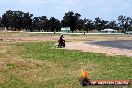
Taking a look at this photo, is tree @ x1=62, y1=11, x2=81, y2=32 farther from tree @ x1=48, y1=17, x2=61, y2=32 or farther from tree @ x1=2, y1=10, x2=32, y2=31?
tree @ x1=2, y1=10, x2=32, y2=31

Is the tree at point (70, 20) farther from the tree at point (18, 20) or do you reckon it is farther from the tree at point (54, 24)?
the tree at point (18, 20)

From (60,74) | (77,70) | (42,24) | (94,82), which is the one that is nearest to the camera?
(94,82)

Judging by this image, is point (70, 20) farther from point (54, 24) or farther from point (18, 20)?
point (18, 20)

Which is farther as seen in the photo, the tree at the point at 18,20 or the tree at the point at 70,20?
the tree at the point at 18,20

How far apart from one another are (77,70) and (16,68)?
9.95 feet

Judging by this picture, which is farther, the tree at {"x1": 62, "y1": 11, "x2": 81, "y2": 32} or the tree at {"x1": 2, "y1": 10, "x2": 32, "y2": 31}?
the tree at {"x1": 2, "y1": 10, "x2": 32, "y2": 31}

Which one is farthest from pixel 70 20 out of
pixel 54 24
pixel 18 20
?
pixel 18 20

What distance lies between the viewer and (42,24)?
181 meters

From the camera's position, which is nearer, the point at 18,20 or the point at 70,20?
the point at 70,20

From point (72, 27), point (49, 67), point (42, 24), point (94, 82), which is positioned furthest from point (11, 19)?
point (94, 82)

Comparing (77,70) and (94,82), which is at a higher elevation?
(94,82)

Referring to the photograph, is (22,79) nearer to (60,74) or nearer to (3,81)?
(3,81)

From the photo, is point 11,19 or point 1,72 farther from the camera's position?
point 11,19

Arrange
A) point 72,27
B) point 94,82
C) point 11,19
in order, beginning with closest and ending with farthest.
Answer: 1. point 94,82
2. point 72,27
3. point 11,19
